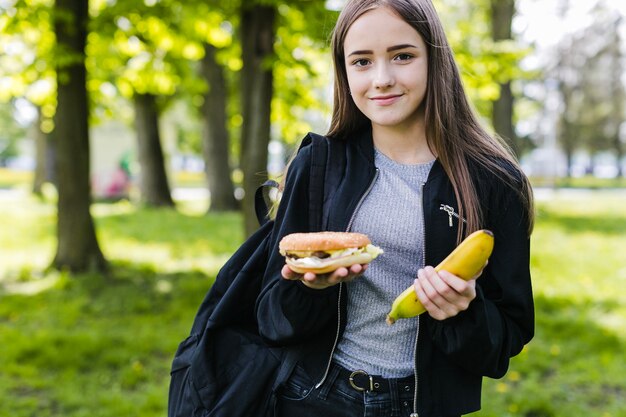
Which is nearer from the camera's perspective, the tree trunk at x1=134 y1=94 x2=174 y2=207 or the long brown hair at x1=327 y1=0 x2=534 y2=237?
the long brown hair at x1=327 y1=0 x2=534 y2=237

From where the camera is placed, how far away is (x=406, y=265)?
1.94 meters

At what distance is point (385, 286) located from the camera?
196 cm

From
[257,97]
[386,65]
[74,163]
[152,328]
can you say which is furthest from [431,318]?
[74,163]

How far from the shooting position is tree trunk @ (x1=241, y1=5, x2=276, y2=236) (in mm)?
7719

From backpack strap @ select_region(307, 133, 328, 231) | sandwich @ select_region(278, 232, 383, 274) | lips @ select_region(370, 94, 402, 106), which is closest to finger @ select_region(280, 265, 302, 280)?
sandwich @ select_region(278, 232, 383, 274)

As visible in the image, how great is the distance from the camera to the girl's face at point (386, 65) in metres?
1.93

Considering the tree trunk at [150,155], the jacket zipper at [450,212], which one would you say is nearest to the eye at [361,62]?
the jacket zipper at [450,212]

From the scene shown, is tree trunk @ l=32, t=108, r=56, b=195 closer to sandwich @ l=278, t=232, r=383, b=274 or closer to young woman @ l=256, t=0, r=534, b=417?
young woman @ l=256, t=0, r=534, b=417

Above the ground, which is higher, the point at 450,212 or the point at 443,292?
the point at 450,212

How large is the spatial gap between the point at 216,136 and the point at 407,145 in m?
16.9

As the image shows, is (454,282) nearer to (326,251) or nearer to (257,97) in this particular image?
(326,251)

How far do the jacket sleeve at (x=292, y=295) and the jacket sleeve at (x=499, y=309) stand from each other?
12.1 inches

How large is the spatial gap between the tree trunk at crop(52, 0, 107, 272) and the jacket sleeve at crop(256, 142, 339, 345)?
758 cm

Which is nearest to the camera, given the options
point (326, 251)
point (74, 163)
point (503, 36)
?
point (326, 251)
